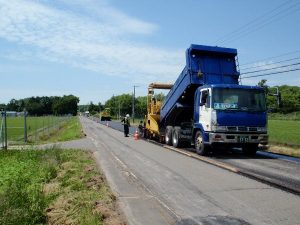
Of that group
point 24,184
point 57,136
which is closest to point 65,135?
point 57,136

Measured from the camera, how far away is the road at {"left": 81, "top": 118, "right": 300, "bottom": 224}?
8.09 m

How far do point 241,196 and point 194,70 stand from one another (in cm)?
1120

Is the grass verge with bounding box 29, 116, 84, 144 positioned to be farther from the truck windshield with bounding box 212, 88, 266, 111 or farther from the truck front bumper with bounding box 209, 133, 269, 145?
the truck windshield with bounding box 212, 88, 266, 111

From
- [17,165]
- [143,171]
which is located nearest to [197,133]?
[143,171]

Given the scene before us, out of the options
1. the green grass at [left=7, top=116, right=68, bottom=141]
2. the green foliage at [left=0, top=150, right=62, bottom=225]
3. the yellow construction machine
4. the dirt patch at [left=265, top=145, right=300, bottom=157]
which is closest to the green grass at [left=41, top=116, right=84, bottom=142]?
the green grass at [left=7, top=116, right=68, bottom=141]

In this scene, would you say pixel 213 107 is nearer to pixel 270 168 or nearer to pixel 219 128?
pixel 219 128

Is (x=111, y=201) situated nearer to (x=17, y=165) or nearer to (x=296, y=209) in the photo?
(x=296, y=209)

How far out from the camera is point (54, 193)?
1036cm

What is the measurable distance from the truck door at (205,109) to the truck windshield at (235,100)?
12.3 inches

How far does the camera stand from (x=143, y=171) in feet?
46.7

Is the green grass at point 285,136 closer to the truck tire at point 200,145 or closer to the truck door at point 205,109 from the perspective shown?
the truck tire at point 200,145

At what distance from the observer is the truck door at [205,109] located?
18.4 metres

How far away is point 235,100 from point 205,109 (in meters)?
1.31

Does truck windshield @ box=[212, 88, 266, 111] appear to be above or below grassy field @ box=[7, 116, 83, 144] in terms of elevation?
above
